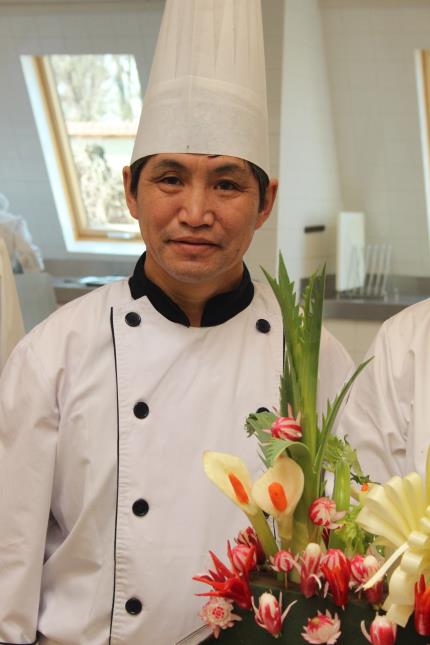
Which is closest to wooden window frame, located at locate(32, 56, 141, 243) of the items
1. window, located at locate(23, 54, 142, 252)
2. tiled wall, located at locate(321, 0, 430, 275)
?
window, located at locate(23, 54, 142, 252)

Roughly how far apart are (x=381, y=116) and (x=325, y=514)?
406 centimetres

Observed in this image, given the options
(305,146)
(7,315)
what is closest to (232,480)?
(7,315)

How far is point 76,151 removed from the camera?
5668 mm

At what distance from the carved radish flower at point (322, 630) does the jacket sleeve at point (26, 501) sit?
0.63m

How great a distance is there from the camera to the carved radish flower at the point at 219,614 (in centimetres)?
92

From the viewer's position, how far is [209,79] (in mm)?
1424

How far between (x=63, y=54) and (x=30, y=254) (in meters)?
1.14

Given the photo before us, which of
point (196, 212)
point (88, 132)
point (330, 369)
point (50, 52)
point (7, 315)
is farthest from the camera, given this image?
point (88, 132)

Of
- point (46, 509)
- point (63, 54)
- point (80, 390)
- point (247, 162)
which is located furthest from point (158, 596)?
point (63, 54)

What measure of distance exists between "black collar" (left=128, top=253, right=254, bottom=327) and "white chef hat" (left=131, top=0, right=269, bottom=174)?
20cm

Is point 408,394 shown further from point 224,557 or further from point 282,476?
point 282,476

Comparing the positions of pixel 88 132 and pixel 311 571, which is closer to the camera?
pixel 311 571

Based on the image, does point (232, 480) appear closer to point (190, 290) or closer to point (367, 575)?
point (367, 575)

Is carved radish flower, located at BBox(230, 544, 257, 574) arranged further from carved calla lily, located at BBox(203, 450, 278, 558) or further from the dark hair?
the dark hair
